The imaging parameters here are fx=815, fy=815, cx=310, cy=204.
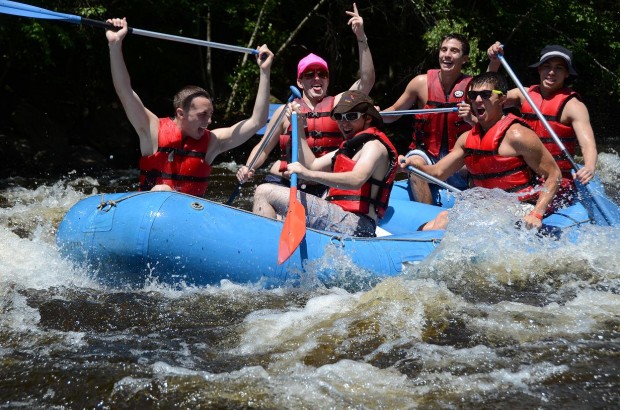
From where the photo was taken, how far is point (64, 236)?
14.0 feet

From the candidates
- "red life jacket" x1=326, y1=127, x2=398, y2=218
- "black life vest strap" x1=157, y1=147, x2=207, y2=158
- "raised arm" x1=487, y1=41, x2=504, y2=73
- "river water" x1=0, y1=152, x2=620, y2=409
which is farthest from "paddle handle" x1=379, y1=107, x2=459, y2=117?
"black life vest strap" x1=157, y1=147, x2=207, y2=158

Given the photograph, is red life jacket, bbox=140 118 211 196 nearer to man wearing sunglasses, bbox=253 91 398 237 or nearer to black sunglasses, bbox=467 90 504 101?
man wearing sunglasses, bbox=253 91 398 237

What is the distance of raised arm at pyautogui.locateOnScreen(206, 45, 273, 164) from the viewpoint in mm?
4711

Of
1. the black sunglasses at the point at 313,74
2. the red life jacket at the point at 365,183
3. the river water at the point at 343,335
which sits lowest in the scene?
the river water at the point at 343,335

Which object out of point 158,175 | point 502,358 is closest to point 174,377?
point 502,358

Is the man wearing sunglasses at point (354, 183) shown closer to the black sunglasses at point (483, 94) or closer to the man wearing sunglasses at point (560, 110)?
the black sunglasses at point (483, 94)

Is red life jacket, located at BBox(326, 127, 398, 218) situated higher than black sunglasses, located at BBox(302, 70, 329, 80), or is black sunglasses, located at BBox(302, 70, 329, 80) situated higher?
black sunglasses, located at BBox(302, 70, 329, 80)

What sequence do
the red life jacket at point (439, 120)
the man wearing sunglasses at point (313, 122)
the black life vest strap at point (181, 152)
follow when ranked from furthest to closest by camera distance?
the red life jacket at point (439, 120), the man wearing sunglasses at point (313, 122), the black life vest strap at point (181, 152)

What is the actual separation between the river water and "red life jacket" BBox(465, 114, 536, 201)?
0.27 metres

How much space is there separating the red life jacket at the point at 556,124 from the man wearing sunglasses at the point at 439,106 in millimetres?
610

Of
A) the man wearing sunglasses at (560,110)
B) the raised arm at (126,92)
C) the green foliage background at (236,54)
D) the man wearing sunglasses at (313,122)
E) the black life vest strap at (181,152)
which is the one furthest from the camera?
the green foliage background at (236,54)

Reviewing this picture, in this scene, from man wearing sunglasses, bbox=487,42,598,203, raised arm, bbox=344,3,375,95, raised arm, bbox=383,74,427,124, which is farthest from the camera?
raised arm, bbox=383,74,427,124

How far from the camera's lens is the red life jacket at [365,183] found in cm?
450

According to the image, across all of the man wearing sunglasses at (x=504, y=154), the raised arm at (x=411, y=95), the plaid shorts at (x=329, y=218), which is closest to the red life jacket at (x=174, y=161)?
the plaid shorts at (x=329, y=218)
